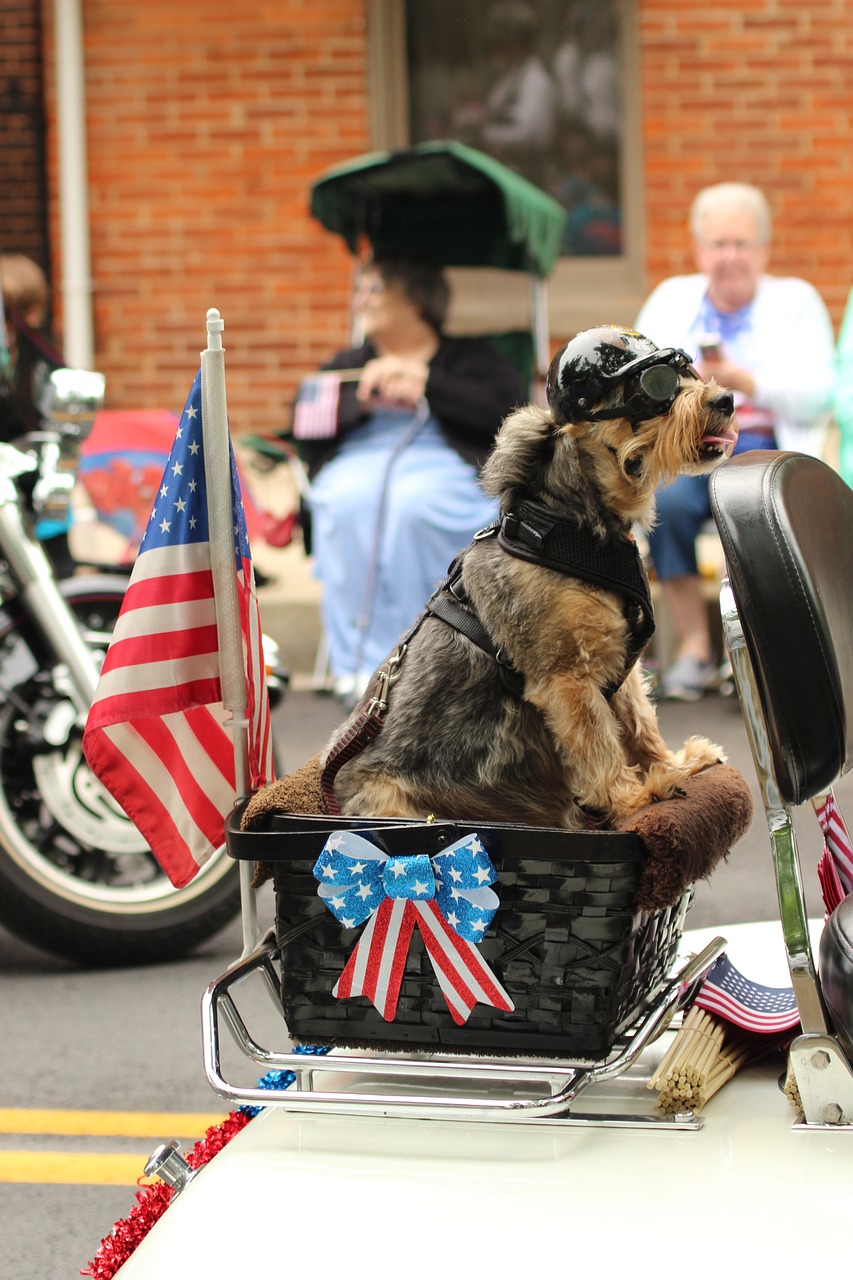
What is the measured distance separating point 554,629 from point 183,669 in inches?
18.8

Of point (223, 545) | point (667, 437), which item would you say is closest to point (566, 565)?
point (667, 437)

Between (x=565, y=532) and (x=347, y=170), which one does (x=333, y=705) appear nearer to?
(x=347, y=170)

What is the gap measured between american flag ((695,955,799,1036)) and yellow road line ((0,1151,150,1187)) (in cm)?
166

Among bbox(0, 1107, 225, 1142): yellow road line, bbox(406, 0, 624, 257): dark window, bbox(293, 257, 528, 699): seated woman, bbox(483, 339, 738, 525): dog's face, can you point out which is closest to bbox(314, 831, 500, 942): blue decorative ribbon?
bbox(483, 339, 738, 525): dog's face

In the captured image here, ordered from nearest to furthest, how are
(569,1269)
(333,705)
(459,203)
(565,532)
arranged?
1. (569,1269)
2. (565,532)
3. (459,203)
4. (333,705)

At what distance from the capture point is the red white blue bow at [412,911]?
1625 millimetres

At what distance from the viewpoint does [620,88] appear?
9.60 metres

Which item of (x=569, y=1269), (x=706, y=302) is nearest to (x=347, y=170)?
(x=706, y=302)

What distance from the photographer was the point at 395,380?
628cm

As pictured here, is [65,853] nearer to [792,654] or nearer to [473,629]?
[473,629]

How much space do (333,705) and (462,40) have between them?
467 centimetres

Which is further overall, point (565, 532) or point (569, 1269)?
point (565, 532)

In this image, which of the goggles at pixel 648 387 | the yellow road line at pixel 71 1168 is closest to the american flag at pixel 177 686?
the goggles at pixel 648 387

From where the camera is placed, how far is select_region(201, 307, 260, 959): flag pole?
1917mm
